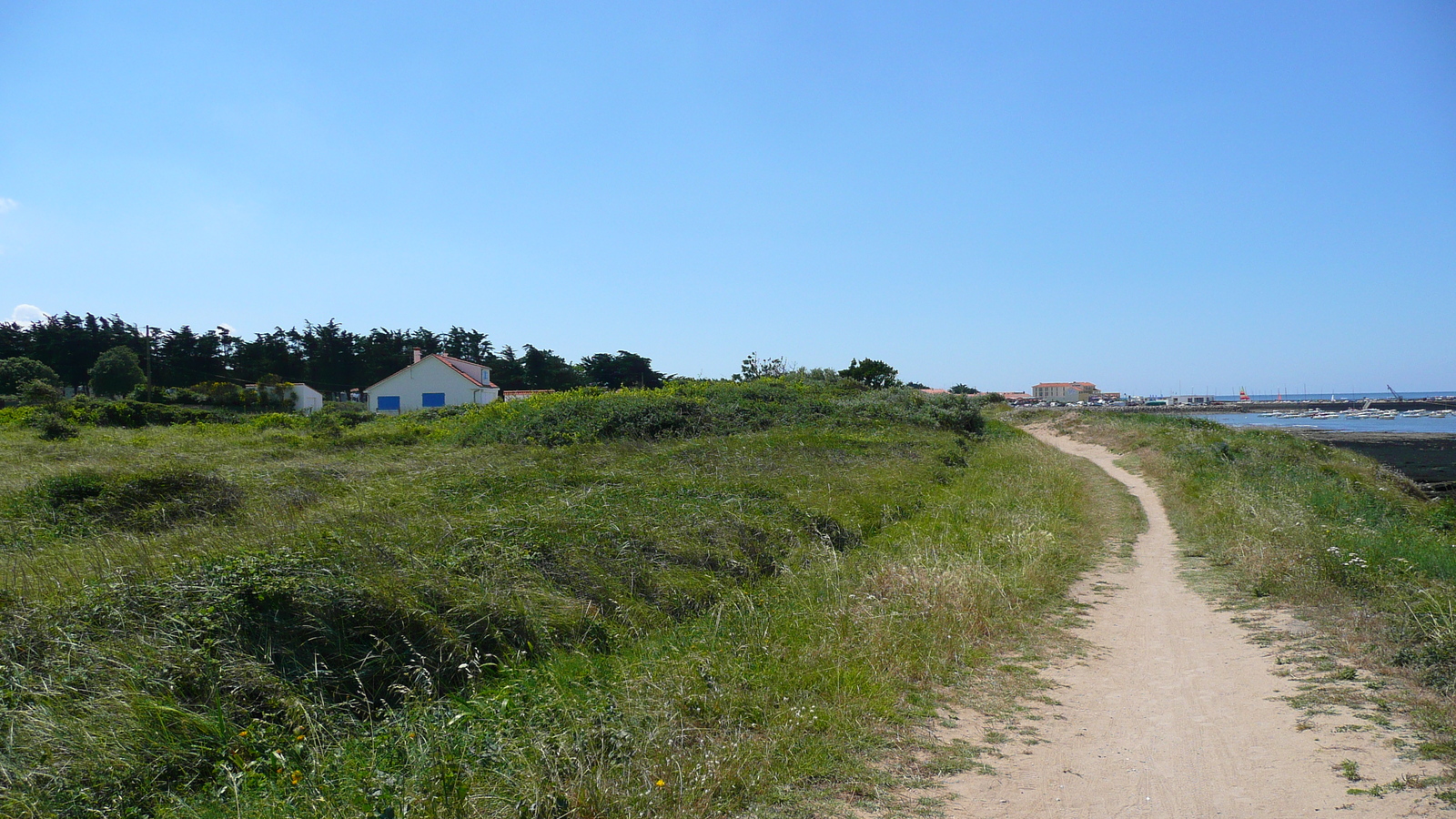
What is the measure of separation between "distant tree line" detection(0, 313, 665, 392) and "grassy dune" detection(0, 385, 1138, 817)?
46.2m

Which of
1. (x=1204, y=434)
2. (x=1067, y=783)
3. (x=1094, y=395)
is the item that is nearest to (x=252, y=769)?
(x=1067, y=783)

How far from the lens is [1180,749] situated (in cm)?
456

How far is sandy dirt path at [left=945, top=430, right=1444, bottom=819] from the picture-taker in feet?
12.7

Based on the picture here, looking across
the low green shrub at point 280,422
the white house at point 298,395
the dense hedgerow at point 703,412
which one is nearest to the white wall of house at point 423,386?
the white house at point 298,395

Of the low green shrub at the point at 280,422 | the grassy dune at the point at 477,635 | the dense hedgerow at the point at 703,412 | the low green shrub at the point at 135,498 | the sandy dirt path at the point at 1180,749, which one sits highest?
the dense hedgerow at the point at 703,412

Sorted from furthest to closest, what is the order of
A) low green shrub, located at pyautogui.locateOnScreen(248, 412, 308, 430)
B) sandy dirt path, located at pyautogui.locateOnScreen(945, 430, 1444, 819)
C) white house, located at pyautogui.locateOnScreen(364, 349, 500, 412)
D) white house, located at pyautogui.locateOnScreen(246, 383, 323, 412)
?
white house, located at pyautogui.locateOnScreen(246, 383, 323, 412) → white house, located at pyautogui.locateOnScreen(364, 349, 500, 412) → low green shrub, located at pyautogui.locateOnScreen(248, 412, 308, 430) → sandy dirt path, located at pyautogui.locateOnScreen(945, 430, 1444, 819)

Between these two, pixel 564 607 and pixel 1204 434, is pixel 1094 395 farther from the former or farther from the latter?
pixel 564 607

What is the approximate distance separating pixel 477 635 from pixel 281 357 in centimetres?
6724

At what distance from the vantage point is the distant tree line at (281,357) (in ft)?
177

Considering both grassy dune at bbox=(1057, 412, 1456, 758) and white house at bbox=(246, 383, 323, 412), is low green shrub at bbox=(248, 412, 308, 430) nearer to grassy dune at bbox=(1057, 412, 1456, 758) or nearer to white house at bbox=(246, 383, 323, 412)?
white house at bbox=(246, 383, 323, 412)

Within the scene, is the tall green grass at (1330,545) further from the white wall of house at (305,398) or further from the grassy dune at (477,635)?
the white wall of house at (305,398)

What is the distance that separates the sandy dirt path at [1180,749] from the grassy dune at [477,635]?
29.0 inches

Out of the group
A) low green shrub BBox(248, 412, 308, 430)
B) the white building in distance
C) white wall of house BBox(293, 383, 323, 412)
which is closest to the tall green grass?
low green shrub BBox(248, 412, 308, 430)

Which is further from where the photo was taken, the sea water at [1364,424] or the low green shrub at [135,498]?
the sea water at [1364,424]
